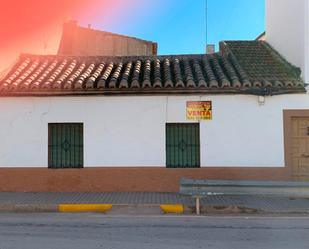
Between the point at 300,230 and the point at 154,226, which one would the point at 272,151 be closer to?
the point at 300,230

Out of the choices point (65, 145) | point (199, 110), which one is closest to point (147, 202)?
point (199, 110)

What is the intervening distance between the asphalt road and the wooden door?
136 inches

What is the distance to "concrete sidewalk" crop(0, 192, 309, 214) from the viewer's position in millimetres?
10453

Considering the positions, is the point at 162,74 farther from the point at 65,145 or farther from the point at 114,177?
the point at 65,145

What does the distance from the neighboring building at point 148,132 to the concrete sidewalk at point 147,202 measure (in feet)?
2.61

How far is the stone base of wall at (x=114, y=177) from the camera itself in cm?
1265

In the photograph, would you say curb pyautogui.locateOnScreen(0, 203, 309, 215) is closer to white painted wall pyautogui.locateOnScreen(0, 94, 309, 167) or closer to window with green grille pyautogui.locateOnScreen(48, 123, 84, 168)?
white painted wall pyautogui.locateOnScreen(0, 94, 309, 167)

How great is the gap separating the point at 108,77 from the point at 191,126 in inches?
116

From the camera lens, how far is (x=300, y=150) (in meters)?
12.8

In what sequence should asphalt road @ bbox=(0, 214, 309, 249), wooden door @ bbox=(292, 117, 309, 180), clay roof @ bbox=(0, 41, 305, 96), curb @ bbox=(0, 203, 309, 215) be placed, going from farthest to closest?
wooden door @ bbox=(292, 117, 309, 180) < clay roof @ bbox=(0, 41, 305, 96) < curb @ bbox=(0, 203, 309, 215) < asphalt road @ bbox=(0, 214, 309, 249)

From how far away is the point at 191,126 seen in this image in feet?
42.5

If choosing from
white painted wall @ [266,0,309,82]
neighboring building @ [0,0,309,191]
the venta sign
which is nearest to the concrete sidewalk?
neighboring building @ [0,0,309,191]

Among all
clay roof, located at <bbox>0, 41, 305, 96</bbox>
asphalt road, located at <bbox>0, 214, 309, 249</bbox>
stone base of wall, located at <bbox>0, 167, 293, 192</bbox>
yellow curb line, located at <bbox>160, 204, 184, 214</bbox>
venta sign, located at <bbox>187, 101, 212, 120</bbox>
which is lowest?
asphalt road, located at <bbox>0, 214, 309, 249</bbox>

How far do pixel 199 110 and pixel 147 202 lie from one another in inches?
131
